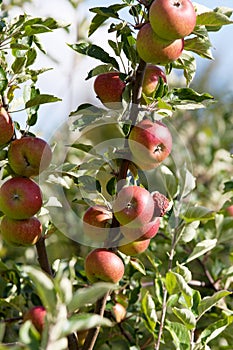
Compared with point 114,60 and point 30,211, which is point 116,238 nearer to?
point 30,211

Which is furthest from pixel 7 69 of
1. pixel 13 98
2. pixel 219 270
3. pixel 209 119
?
pixel 209 119

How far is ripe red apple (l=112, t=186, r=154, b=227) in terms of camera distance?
1.28 meters

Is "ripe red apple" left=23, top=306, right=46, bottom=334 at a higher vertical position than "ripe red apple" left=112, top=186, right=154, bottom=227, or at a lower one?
lower

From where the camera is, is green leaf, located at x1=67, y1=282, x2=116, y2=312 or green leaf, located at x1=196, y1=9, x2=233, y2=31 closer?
green leaf, located at x1=67, y1=282, x2=116, y2=312

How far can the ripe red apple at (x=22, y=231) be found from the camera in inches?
54.8

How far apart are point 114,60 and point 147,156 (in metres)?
0.28

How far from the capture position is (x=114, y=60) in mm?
1483

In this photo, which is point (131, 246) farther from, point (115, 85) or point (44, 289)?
point (44, 289)

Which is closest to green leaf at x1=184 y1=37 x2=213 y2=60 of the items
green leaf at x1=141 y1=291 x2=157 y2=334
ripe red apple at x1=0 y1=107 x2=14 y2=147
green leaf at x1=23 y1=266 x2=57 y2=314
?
ripe red apple at x1=0 y1=107 x2=14 y2=147

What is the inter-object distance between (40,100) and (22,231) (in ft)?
1.01

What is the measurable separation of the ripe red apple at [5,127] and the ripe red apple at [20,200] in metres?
0.09

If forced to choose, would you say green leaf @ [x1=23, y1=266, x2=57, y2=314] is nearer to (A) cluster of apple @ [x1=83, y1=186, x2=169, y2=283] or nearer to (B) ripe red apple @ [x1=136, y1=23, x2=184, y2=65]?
(A) cluster of apple @ [x1=83, y1=186, x2=169, y2=283]

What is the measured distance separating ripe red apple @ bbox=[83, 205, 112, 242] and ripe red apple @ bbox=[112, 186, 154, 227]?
0.17 feet

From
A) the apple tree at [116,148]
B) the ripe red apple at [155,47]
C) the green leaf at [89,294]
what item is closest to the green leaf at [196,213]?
the apple tree at [116,148]
